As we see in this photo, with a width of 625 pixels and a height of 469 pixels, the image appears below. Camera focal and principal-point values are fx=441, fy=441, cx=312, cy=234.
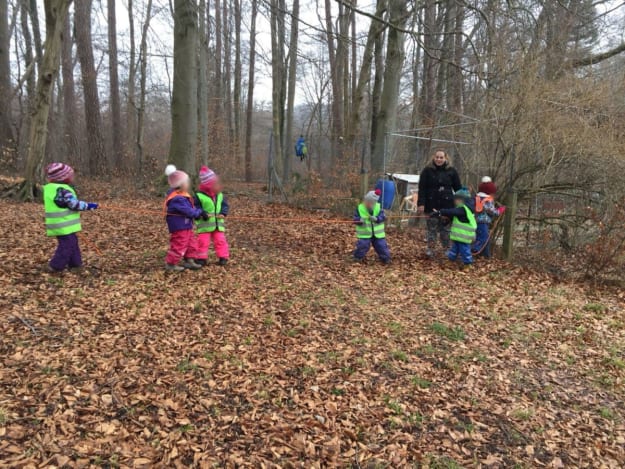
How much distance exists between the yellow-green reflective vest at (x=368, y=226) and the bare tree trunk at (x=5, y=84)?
12.2m

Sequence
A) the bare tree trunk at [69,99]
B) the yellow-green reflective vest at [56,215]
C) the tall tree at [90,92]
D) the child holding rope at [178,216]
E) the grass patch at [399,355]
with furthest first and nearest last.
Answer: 1. the bare tree trunk at [69,99]
2. the tall tree at [90,92]
3. the child holding rope at [178,216]
4. the yellow-green reflective vest at [56,215]
5. the grass patch at [399,355]

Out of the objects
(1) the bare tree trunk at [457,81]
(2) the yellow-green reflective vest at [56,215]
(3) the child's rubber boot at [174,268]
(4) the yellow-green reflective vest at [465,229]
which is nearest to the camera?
(2) the yellow-green reflective vest at [56,215]

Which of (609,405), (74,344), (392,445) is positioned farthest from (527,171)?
(74,344)

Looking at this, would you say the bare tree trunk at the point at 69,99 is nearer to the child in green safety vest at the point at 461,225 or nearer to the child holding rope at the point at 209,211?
the child holding rope at the point at 209,211

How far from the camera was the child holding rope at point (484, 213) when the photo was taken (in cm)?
741

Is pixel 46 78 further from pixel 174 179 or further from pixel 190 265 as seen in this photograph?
pixel 190 265

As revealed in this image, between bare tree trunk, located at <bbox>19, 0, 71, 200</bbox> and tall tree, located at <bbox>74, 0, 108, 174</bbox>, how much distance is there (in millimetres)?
6285

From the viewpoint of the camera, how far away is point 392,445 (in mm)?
3072

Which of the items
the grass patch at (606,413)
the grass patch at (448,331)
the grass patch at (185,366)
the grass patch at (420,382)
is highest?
the grass patch at (185,366)

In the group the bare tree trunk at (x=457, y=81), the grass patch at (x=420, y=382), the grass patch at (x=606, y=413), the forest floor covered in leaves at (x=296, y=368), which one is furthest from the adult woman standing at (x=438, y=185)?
the bare tree trunk at (x=457, y=81)

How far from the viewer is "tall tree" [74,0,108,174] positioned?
15.4 m

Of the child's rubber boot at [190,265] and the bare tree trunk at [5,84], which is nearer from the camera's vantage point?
the child's rubber boot at [190,265]

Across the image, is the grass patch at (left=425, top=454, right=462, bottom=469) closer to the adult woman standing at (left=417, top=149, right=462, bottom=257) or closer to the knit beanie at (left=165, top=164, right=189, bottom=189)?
the knit beanie at (left=165, top=164, right=189, bottom=189)

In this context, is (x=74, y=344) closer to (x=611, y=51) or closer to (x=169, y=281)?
(x=169, y=281)
